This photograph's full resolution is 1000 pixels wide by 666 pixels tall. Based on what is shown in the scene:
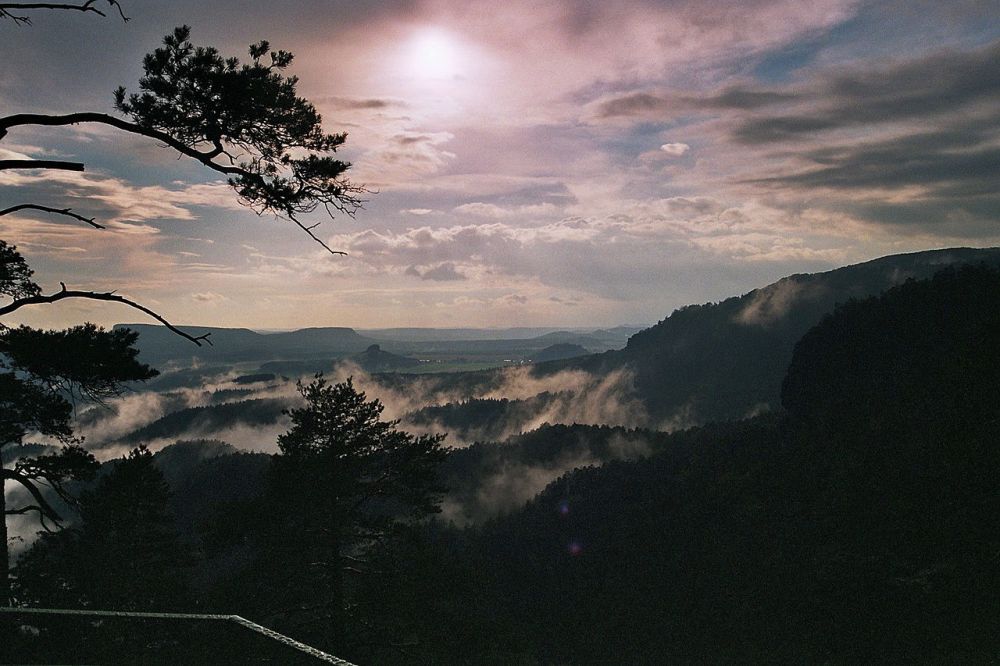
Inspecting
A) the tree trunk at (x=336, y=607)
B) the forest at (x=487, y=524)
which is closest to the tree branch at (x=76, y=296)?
the forest at (x=487, y=524)

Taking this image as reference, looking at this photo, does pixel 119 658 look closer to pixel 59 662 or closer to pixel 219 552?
pixel 59 662

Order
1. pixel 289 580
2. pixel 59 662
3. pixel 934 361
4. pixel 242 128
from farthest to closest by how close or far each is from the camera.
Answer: pixel 934 361, pixel 289 580, pixel 242 128, pixel 59 662

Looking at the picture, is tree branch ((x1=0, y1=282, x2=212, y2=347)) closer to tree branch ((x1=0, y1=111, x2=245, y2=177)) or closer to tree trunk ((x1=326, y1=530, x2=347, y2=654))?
tree branch ((x1=0, y1=111, x2=245, y2=177))

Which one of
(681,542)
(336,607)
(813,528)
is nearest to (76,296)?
(336,607)

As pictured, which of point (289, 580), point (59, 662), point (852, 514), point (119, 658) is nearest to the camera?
point (59, 662)

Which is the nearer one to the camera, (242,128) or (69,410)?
(242,128)

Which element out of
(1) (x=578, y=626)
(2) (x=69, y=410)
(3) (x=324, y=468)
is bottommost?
(1) (x=578, y=626)

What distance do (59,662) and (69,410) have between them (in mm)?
9983

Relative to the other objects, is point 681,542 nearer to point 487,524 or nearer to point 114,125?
point 487,524

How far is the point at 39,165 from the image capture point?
793cm

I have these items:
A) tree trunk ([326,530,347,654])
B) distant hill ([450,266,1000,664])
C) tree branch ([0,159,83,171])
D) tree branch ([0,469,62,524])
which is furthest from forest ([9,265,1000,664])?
tree branch ([0,159,83,171])

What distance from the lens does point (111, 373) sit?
11125mm

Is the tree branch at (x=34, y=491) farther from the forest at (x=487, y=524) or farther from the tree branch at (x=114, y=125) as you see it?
the tree branch at (x=114, y=125)

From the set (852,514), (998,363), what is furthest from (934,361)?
(998,363)
